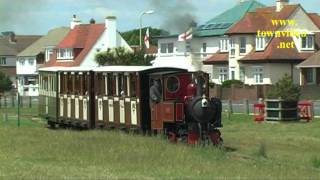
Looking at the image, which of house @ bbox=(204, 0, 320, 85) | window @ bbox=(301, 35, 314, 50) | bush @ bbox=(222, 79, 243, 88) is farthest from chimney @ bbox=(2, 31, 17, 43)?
window @ bbox=(301, 35, 314, 50)

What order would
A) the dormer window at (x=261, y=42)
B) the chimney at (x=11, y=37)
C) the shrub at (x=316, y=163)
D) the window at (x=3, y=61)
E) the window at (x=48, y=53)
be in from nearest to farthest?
the shrub at (x=316, y=163) < the dormer window at (x=261, y=42) < the window at (x=48, y=53) < the window at (x=3, y=61) < the chimney at (x=11, y=37)

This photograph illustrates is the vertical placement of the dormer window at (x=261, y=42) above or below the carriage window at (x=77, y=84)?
above

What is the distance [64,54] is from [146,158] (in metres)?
81.3

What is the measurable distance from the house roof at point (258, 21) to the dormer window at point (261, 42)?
102cm

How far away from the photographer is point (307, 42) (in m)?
73.2

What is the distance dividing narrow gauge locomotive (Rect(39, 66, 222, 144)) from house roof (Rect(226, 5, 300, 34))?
41978mm

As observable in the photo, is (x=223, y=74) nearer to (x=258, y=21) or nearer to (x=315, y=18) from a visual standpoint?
(x=258, y=21)

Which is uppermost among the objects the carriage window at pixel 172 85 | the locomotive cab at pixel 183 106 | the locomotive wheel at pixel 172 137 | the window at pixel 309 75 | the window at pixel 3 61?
the window at pixel 3 61

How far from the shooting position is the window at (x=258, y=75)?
7261cm

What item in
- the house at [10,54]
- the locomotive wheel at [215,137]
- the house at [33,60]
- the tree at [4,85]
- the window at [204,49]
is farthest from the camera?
the house at [10,54]

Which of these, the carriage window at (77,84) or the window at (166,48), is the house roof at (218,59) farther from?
the carriage window at (77,84)

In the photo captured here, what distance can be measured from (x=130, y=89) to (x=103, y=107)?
3.31 m

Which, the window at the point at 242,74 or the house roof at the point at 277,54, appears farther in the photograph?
the window at the point at 242,74

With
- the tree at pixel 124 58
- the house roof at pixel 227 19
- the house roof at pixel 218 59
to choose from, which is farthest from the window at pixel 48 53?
the house roof at pixel 218 59
